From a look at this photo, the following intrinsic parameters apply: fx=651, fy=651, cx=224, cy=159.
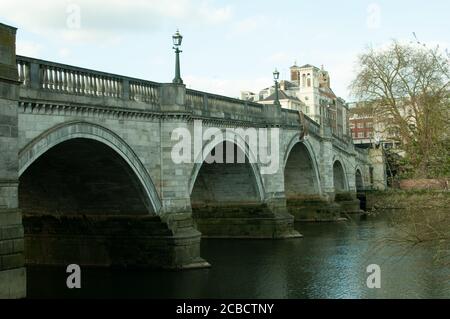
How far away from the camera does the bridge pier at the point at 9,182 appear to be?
13422 millimetres

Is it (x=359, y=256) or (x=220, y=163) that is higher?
(x=220, y=163)

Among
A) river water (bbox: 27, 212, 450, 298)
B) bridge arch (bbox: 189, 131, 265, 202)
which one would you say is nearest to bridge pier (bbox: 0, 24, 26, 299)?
river water (bbox: 27, 212, 450, 298)

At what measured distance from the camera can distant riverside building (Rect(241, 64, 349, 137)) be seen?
291 ft

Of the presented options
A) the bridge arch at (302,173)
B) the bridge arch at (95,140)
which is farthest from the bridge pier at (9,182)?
the bridge arch at (302,173)

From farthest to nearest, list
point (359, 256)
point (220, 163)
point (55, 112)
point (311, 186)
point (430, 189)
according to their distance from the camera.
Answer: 1. point (311, 186)
2. point (220, 163)
3. point (359, 256)
4. point (55, 112)
5. point (430, 189)

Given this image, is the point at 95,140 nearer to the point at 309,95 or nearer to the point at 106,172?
the point at 106,172

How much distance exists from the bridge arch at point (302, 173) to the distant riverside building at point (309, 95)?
130 feet

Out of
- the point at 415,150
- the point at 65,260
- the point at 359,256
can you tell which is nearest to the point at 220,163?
the point at 359,256

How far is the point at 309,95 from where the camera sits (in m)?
92.2

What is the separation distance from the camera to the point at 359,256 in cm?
2689

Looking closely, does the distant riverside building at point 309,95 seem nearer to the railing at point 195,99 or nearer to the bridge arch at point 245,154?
the bridge arch at point 245,154

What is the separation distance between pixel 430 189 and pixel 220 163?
2038 centimetres

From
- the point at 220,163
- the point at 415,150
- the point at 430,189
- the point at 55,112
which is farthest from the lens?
the point at 220,163
